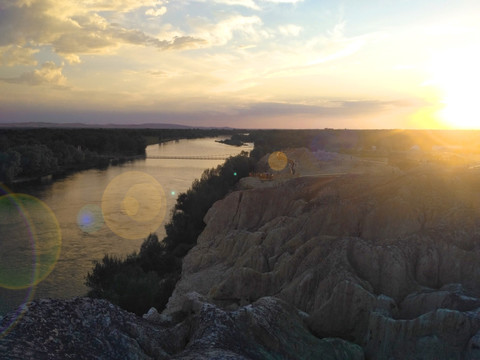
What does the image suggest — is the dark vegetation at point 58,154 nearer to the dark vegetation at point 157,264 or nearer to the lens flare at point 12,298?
the lens flare at point 12,298

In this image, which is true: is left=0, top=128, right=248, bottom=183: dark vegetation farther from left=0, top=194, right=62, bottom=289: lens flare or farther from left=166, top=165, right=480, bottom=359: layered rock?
left=166, top=165, right=480, bottom=359: layered rock

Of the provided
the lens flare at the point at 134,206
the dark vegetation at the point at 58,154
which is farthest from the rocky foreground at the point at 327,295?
the dark vegetation at the point at 58,154

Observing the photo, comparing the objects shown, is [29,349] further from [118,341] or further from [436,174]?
[436,174]

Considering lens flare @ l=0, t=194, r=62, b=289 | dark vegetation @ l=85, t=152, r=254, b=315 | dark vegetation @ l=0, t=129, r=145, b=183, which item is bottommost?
lens flare @ l=0, t=194, r=62, b=289

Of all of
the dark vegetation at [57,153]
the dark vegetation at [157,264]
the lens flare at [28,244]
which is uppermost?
the dark vegetation at [57,153]

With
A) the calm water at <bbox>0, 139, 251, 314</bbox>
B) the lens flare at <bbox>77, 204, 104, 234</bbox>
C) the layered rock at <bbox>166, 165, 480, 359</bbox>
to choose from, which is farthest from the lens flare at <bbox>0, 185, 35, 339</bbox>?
the layered rock at <bbox>166, 165, 480, 359</bbox>

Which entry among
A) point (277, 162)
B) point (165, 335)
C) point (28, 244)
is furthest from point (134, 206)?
point (165, 335)
